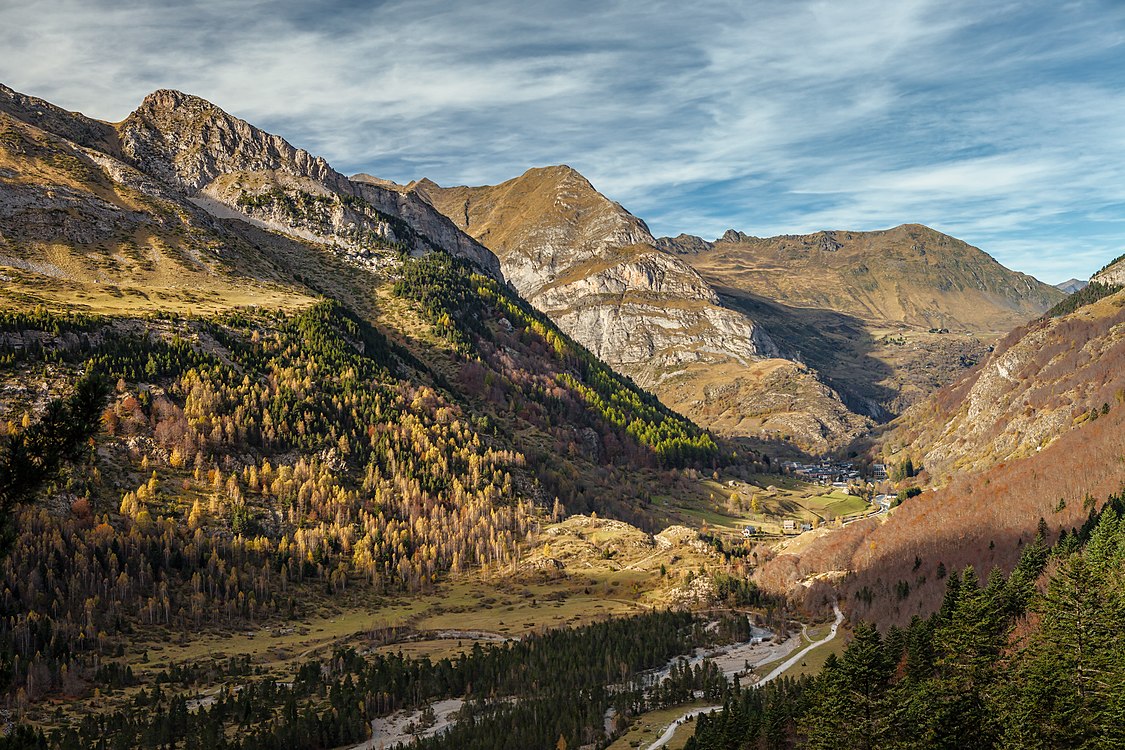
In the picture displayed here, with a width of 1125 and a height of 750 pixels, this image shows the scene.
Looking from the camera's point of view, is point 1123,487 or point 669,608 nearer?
point 1123,487

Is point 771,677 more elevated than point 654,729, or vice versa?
point 771,677

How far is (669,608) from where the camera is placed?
548 ft

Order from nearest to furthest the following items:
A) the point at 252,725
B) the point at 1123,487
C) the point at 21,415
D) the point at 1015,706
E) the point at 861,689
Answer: the point at 1015,706 → the point at 861,689 → the point at 252,725 → the point at 1123,487 → the point at 21,415

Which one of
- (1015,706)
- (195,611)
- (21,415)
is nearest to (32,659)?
(195,611)

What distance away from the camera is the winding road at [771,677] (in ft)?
331

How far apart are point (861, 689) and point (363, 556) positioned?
135 metres

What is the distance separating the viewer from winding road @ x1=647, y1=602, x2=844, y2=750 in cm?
10088

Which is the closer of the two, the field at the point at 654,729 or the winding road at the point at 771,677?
the field at the point at 654,729

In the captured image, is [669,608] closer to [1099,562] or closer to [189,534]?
[1099,562]

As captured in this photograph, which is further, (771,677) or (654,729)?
(771,677)

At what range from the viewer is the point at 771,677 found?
401 feet

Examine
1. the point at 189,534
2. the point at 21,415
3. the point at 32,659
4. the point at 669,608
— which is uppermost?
the point at 21,415

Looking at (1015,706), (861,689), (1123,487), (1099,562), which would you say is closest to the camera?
(1015,706)

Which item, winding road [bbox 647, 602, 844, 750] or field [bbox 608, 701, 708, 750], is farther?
winding road [bbox 647, 602, 844, 750]
